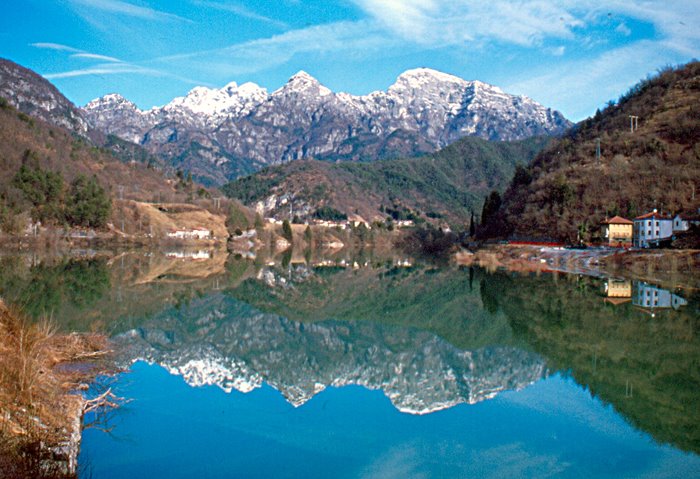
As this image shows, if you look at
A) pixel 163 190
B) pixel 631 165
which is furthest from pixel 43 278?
pixel 163 190

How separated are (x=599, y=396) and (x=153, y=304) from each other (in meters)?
19.7

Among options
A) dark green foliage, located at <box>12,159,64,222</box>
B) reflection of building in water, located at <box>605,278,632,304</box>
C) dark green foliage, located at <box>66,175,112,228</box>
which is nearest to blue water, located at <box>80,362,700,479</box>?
reflection of building in water, located at <box>605,278,632,304</box>

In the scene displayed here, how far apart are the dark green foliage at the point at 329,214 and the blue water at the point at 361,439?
522 feet

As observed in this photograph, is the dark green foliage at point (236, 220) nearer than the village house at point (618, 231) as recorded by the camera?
No

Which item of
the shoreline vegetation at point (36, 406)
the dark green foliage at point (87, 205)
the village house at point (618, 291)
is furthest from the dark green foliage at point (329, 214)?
the shoreline vegetation at point (36, 406)

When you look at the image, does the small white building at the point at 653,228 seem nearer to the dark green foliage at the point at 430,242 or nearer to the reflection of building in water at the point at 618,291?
the reflection of building in water at the point at 618,291

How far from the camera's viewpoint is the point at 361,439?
980cm

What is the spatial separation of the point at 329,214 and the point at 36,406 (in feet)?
539

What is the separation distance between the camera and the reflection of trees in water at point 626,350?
35.8ft

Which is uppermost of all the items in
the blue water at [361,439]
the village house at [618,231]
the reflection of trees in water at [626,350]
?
the village house at [618,231]

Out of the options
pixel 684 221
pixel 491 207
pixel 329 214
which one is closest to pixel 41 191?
pixel 491 207

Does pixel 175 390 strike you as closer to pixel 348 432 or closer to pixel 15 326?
pixel 15 326

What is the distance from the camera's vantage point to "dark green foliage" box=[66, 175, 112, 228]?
276 ft

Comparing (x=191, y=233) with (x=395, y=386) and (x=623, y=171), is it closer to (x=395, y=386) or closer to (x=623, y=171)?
(x=623, y=171)
